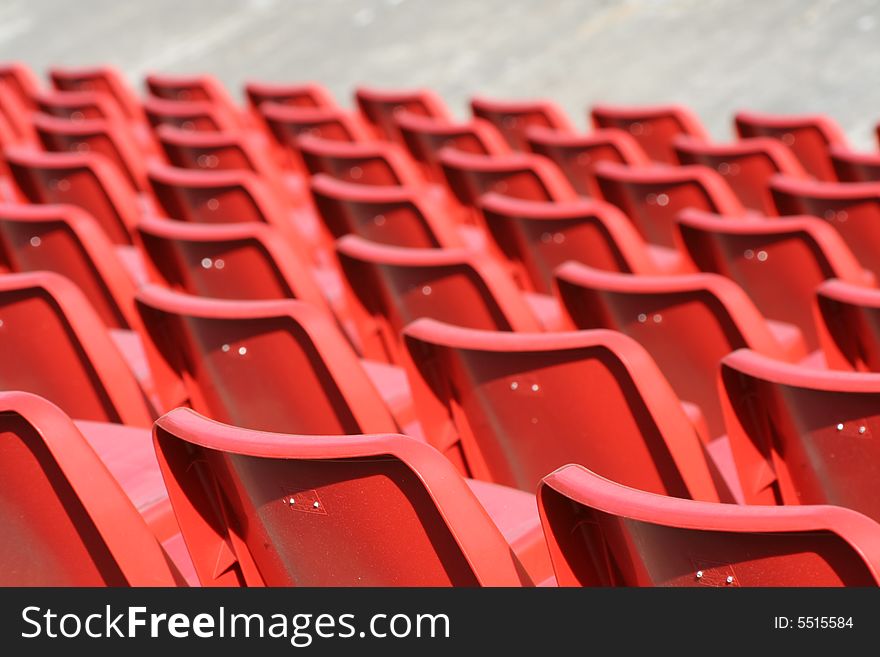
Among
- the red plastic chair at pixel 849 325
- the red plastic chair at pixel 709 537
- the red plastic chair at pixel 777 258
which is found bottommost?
the red plastic chair at pixel 709 537

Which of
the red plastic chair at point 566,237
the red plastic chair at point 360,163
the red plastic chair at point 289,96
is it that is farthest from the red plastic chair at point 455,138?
the red plastic chair at point 566,237

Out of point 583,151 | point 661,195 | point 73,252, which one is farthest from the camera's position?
point 583,151

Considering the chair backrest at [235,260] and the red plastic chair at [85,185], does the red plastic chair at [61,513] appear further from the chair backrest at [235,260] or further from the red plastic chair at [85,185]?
the red plastic chair at [85,185]

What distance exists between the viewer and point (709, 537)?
1232 millimetres

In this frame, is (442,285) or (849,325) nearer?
(849,325)

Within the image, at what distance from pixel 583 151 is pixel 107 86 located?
3403 mm

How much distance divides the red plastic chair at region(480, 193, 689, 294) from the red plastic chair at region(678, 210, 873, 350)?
147 millimetres

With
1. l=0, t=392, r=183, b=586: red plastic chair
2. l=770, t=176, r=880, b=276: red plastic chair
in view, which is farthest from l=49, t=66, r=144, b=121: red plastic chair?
l=0, t=392, r=183, b=586: red plastic chair

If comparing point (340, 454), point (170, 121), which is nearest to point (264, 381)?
point (340, 454)

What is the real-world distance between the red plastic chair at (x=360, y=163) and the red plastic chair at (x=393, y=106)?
171 centimetres

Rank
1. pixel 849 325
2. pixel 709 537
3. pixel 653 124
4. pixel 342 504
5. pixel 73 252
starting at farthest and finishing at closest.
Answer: pixel 653 124
pixel 73 252
pixel 849 325
pixel 342 504
pixel 709 537

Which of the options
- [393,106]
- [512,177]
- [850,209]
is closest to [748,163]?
[512,177]

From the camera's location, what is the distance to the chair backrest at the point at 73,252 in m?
3.01

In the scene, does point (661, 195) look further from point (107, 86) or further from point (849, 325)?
point (107, 86)
